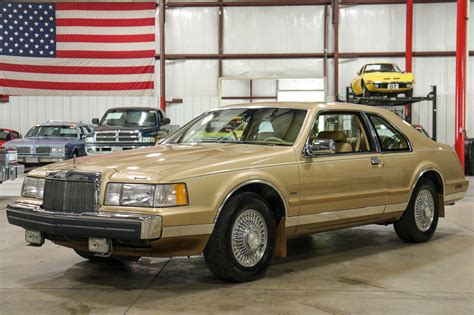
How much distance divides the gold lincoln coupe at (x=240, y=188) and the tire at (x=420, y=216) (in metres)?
0.01

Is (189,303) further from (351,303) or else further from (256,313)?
(351,303)

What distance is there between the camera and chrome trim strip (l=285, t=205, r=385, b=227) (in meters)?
5.25

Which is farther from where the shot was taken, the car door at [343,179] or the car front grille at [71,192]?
the car door at [343,179]

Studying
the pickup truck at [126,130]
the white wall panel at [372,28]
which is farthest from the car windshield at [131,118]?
the white wall panel at [372,28]

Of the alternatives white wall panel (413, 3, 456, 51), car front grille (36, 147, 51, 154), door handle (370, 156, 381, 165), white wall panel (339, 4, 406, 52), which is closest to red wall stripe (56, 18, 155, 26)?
car front grille (36, 147, 51, 154)

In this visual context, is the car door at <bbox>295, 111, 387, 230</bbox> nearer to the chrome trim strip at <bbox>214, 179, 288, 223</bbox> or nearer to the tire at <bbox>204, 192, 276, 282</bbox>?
the chrome trim strip at <bbox>214, 179, 288, 223</bbox>

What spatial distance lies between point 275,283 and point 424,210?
2578mm

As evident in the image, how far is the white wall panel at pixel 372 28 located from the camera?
2227 centimetres

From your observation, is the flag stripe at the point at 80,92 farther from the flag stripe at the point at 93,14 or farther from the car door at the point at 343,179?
the car door at the point at 343,179

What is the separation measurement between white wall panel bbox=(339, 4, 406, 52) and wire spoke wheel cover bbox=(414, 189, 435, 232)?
16.5 metres

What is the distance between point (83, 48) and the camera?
22453 millimetres

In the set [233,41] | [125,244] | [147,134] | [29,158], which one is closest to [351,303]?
[125,244]

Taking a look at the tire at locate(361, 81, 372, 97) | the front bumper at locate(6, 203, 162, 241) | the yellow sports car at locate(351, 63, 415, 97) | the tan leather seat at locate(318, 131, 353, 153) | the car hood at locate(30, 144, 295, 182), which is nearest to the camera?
the front bumper at locate(6, 203, 162, 241)

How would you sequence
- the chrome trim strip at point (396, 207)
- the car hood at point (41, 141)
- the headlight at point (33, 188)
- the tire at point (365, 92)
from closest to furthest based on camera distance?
the headlight at point (33, 188) < the chrome trim strip at point (396, 207) < the car hood at point (41, 141) < the tire at point (365, 92)
